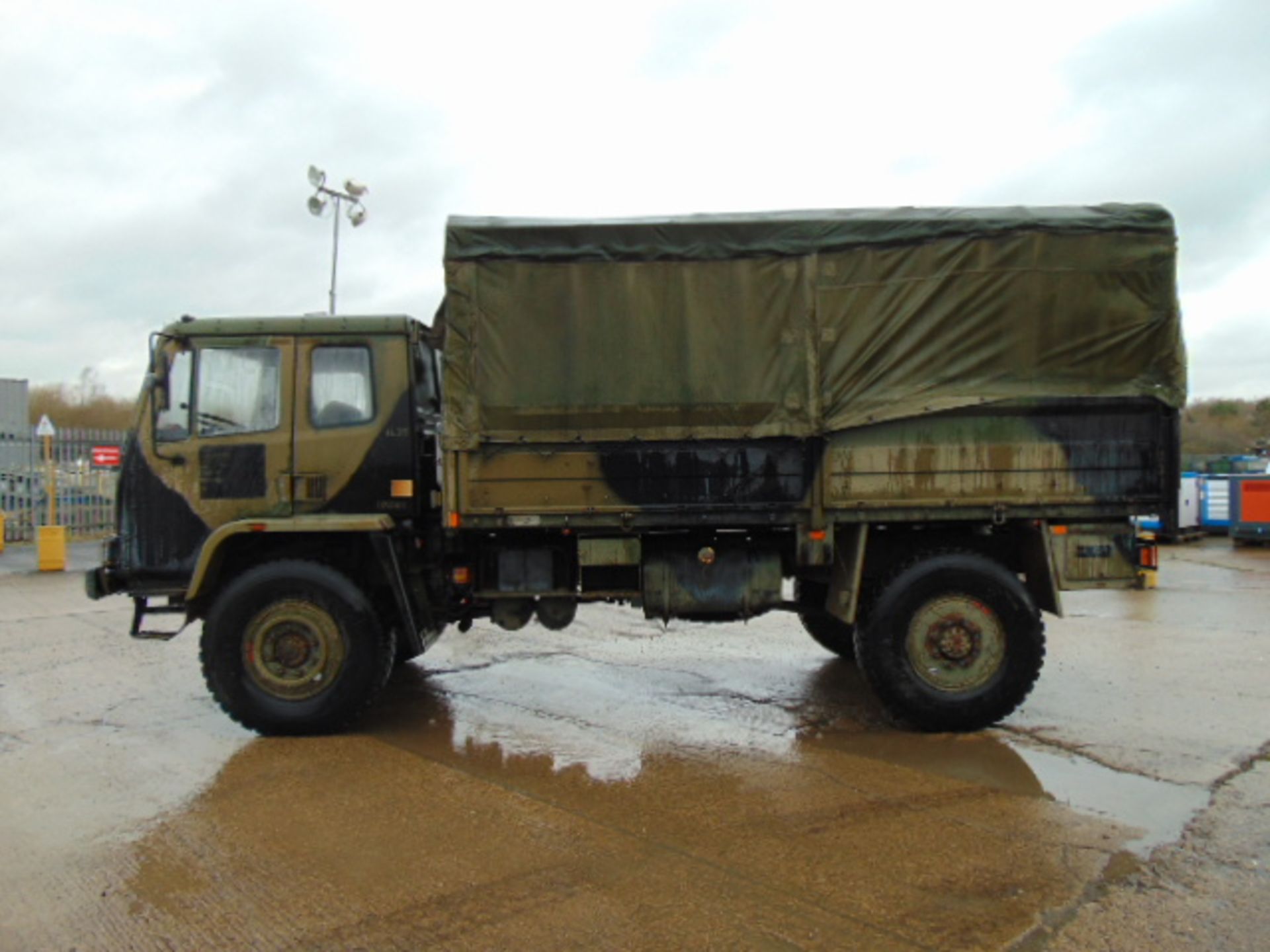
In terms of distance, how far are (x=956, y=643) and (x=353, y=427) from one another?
4106mm

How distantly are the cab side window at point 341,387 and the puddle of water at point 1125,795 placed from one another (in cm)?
459

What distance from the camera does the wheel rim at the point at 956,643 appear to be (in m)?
5.96

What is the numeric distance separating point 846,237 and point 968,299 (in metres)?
0.87

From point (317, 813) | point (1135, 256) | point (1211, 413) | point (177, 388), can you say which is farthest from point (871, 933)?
point (1211, 413)

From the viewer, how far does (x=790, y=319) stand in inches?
236

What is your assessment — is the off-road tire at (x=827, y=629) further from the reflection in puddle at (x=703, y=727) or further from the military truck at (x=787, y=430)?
the military truck at (x=787, y=430)

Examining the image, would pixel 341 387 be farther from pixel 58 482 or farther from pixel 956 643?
pixel 58 482

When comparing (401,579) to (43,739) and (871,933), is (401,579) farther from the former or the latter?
(871,933)

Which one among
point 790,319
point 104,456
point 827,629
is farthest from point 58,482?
point 790,319

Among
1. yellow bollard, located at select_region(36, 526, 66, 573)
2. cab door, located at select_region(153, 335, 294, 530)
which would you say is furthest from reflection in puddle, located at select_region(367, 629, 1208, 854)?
yellow bollard, located at select_region(36, 526, 66, 573)

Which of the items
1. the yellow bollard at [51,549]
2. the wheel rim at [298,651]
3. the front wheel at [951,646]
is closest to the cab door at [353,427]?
the wheel rim at [298,651]

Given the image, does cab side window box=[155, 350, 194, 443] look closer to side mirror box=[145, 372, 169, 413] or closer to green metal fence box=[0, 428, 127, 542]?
side mirror box=[145, 372, 169, 413]

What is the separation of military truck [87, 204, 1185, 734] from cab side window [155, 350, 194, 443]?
90 mm

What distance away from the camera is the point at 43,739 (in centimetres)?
596
